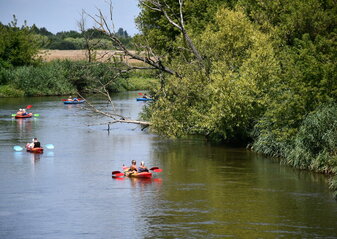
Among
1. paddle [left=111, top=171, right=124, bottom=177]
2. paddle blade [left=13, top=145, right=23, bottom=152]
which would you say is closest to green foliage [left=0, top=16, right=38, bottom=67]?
paddle blade [left=13, top=145, right=23, bottom=152]

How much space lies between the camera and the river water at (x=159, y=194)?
22.8 m

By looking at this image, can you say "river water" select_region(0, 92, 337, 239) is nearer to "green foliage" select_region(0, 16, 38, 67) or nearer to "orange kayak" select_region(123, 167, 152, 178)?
"orange kayak" select_region(123, 167, 152, 178)

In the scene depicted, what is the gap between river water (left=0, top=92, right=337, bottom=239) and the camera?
22.8 metres

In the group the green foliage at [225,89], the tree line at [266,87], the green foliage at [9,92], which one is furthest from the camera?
the green foliage at [9,92]

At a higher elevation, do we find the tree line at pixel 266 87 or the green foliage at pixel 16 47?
the green foliage at pixel 16 47

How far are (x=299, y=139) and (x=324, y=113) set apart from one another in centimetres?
190

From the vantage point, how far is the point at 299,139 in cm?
3231

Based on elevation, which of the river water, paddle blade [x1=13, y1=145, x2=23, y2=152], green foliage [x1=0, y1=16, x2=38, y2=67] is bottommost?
the river water

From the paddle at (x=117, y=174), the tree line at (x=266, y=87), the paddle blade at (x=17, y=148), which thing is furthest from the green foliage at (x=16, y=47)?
the paddle at (x=117, y=174)

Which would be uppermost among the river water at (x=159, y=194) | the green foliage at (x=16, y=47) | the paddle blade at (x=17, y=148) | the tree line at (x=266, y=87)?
the green foliage at (x=16, y=47)

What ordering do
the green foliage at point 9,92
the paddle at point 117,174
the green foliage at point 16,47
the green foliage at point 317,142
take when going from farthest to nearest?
1. the green foliage at point 16,47
2. the green foliage at point 9,92
3. the paddle at point 117,174
4. the green foliage at point 317,142

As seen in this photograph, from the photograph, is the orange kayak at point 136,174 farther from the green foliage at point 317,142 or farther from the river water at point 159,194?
the green foliage at point 317,142

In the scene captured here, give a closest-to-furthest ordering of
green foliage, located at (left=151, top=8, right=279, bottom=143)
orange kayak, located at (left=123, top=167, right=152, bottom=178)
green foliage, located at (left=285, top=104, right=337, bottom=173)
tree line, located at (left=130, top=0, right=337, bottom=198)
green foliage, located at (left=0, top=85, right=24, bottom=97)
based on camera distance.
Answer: green foliage, located at (left=285, top=104, right=337, bottom=173) → orange kayak, located at (left=123, top=167, right=152, bottom=178) → tree line, located at (left=130, top=0, right=337, bottom=198) → green foliage, located at (left=151, top=8, right=279, bottom=143) → green foliage, located at (left=0, top=85, right=24, bottom=97)

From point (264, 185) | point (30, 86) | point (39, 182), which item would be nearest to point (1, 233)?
point (39, 182)
